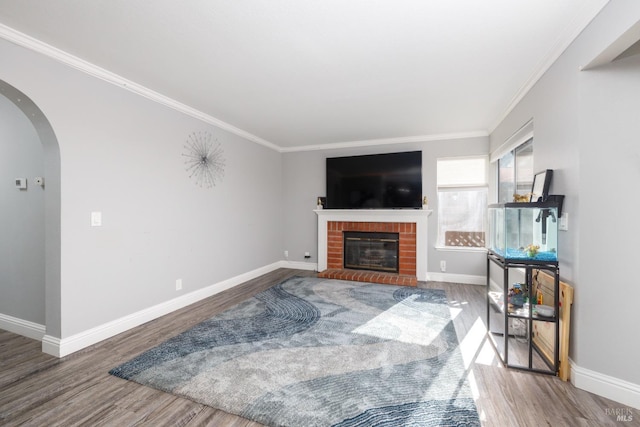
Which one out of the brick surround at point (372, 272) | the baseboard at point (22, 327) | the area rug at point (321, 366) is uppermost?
the brick surround at point (372, 272)

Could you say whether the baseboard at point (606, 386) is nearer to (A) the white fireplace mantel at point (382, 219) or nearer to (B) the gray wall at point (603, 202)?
(B) the gray wall at point (603, 202)

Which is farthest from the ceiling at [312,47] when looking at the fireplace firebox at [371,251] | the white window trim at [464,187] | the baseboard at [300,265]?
the baseboard at [300,265]

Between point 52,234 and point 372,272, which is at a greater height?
point 52,234

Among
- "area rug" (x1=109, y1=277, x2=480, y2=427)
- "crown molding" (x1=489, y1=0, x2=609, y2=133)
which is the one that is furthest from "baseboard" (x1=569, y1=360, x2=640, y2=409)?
"crown molding" (x1=489, y1=0, x2=609, y2=133)

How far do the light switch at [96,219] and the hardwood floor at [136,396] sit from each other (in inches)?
42.2

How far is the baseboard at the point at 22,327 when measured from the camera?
2566 mm

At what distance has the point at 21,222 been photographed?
268cm

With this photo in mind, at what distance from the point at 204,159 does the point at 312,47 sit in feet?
7.30

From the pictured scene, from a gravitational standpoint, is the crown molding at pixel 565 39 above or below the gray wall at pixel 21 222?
above

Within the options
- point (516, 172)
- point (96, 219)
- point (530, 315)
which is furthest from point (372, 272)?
point (96, 219)

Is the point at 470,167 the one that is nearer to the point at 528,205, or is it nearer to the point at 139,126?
the point at 528,205

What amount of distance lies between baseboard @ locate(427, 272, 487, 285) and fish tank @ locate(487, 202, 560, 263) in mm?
2367

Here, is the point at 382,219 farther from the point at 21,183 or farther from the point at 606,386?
the point at 21,183

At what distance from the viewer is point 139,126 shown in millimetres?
2877
